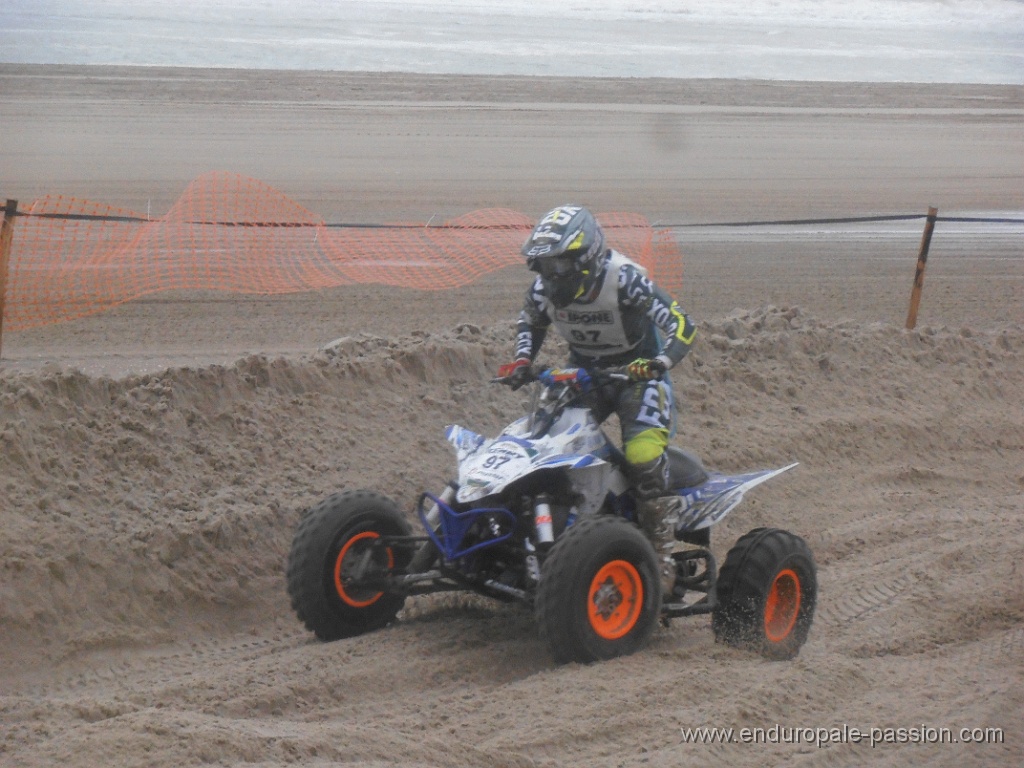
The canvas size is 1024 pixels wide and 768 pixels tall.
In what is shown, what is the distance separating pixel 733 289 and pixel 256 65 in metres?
19.7

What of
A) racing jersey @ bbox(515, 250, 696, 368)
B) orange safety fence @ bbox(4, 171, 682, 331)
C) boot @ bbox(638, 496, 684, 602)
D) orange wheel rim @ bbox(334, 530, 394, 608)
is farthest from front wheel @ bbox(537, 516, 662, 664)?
orange safety fence @ bbox(4, 171, 682, 331)

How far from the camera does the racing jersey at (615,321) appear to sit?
6.00 m

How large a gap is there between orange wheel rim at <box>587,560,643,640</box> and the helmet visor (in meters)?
1.44

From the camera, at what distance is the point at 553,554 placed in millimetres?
5266

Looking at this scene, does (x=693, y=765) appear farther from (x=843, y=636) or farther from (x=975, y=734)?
(x=843, y=636)

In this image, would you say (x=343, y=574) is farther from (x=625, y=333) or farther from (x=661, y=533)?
(x=625, y=333)

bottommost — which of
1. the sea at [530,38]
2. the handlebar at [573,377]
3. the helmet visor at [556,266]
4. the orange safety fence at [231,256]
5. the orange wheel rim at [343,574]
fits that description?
the orange wheel rim at [343,574]

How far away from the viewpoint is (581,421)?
236 inches

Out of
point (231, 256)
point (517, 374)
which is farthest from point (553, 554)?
point (231, 256)

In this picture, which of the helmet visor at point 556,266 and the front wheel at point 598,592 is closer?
the front wheel at point 598,592

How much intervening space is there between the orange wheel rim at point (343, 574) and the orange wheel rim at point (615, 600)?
116 centimetres

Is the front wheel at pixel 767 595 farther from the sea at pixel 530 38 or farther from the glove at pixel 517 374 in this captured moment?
the sea at pixel 530 38

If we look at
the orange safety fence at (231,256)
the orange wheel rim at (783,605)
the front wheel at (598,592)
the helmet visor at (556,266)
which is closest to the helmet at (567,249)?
the helmet visor at (556,266)

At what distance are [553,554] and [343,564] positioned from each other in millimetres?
1174
